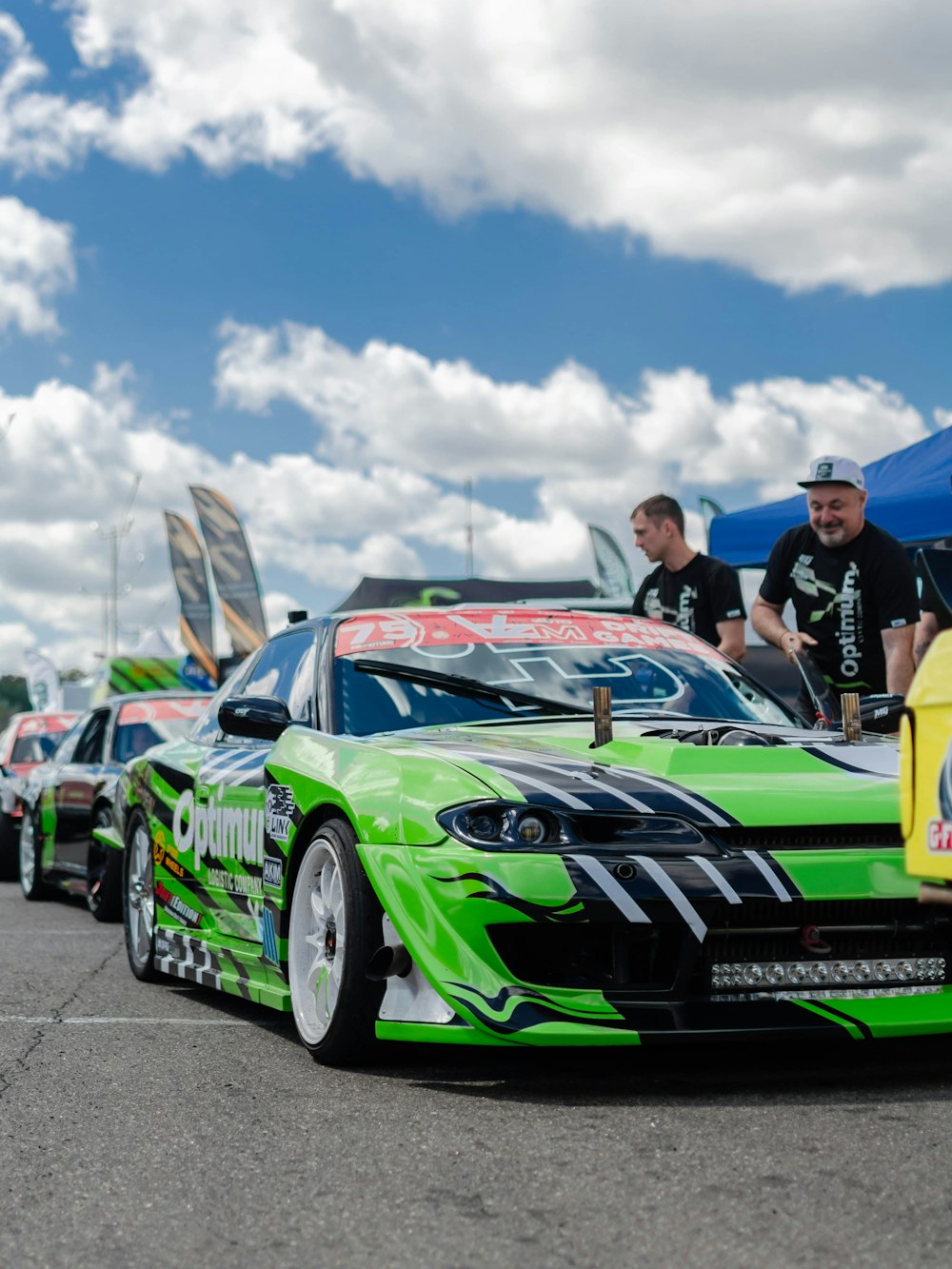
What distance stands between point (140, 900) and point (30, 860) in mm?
5533

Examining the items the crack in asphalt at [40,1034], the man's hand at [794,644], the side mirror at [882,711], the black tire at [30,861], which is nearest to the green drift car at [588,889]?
the side mirror at [882,711]

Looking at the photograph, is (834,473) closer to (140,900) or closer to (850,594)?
(850,594)

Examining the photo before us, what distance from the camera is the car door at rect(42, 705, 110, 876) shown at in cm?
1083

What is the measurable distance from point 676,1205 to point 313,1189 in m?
0.70

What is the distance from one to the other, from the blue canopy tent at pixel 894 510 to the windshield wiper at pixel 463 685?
507 centimetres

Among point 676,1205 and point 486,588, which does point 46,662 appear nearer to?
point 486,588

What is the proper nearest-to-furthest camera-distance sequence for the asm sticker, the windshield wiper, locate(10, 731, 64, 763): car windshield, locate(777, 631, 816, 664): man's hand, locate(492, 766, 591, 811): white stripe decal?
1. locate(492, 766, 591, 811): white stripe decal
2. the asm sticker
3. the windshield wiper
4. locate(777, 631, 816, 664): man's hand
5. locate(10, 731, 64, 763): car windshield

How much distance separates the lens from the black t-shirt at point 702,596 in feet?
26.6

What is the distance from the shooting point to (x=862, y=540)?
721 centimetres

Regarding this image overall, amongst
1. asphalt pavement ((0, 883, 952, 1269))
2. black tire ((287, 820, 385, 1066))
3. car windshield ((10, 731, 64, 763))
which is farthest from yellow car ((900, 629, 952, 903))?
car windshield ((10, 731, 64, 763))

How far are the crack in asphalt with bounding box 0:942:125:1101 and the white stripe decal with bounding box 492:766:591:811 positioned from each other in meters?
1.51

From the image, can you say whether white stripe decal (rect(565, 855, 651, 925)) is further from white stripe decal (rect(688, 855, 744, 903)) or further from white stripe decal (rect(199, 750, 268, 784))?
white stripe decal (rect(199, 750, 268, 784))

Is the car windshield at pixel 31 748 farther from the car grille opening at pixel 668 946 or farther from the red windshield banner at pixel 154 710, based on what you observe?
the car grille opening at pixel 668 946

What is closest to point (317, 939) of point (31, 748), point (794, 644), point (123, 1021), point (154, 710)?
point (123, 1021)
